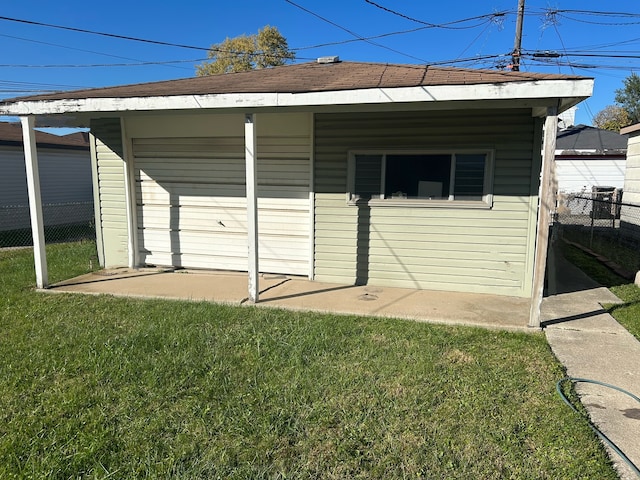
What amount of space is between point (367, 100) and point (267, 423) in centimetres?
344

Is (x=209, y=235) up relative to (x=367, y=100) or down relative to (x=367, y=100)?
down

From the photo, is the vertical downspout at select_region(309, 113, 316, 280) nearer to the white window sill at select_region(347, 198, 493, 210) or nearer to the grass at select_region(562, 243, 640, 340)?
the white window sill at select_region(347, 198, 493, 210)

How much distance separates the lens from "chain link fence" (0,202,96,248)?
39.5 ft

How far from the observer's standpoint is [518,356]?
4.14m

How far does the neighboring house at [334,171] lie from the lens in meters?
5.20

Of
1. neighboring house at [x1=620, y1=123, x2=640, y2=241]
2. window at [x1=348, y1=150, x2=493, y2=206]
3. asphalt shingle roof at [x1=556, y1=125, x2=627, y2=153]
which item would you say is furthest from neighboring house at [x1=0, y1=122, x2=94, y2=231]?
asphalt shingle roof at [x1=556, y1=125, x2=627, y2=153]

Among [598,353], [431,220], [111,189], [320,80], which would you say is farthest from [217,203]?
[598,353]

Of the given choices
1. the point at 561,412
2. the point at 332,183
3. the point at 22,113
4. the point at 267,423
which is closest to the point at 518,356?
the point at 561,412

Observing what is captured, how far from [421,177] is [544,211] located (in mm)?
1990

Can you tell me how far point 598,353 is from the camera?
167 inches

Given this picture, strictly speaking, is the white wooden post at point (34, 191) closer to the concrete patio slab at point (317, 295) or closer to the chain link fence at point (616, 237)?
the concrete patio slab at point (317, 295)

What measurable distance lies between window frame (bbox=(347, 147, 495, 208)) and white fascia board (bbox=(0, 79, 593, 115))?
1580 millimetres

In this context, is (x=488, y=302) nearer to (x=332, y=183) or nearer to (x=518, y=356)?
(x=518, y=356)

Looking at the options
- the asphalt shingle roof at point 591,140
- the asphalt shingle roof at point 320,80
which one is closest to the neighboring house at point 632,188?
the asphalt shingle roof at point 320,80
